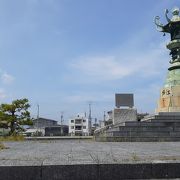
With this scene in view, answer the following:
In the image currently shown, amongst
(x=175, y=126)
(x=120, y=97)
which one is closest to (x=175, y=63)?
(x=120, y=97)

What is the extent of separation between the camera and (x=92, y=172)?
214 inches

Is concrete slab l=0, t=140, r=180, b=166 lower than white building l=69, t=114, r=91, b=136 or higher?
lower

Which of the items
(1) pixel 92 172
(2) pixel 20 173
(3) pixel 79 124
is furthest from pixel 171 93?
(3) pixel 79 124

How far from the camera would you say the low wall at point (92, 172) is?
535cm

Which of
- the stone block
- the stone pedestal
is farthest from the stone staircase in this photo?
the stone block

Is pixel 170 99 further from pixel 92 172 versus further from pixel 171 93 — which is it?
pixel 92 172

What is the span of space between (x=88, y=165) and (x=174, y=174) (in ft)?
4.65

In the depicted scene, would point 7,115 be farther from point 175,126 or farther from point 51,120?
point 51,120

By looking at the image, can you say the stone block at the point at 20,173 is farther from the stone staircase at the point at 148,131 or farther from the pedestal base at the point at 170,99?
the pedestal base at the point at 170,99


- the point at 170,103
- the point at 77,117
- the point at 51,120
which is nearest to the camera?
the point at 170,103

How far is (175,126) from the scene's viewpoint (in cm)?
1961

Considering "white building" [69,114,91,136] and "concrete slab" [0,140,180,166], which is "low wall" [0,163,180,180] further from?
"white building" [69,114,91,136]

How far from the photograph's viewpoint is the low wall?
5348mm

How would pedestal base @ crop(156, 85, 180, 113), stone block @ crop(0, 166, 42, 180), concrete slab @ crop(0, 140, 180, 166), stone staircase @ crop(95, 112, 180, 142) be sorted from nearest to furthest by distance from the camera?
stone block @ crop(0, 166, 42, 180) → concrete slab @ crop(0, 140, 180, 166) → stone staircase @ crop(95, 112, 180, 142) → pedestal base @ crop(156, 85, 180, 113)
